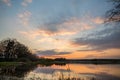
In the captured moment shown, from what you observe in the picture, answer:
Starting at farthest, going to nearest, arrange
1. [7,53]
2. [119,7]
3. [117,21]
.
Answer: [7,53] < [117,21] < [119,7]

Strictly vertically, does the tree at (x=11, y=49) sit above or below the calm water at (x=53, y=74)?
above

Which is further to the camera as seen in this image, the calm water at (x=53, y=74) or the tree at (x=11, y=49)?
the tree at (x=11, y=49)

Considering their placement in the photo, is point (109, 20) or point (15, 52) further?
point (15, 52)

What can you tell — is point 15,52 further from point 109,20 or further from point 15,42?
point 109,20

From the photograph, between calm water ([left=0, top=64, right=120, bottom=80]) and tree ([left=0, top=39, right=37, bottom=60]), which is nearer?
calm water ([left=0, top=64, right=120, bottom=80])

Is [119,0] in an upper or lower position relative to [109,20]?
upper

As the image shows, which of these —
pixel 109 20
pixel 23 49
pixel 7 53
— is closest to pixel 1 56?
pixel 7 53

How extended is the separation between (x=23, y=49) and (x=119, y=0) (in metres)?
120

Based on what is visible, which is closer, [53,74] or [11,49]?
[53,74]

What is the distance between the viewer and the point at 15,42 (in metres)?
132

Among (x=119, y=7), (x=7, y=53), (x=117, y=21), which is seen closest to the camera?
(x=119, y=7)

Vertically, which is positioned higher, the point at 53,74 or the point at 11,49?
the point at 11,49

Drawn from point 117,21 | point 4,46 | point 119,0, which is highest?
point 4,46

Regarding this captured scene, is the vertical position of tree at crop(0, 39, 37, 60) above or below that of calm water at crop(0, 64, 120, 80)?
above
